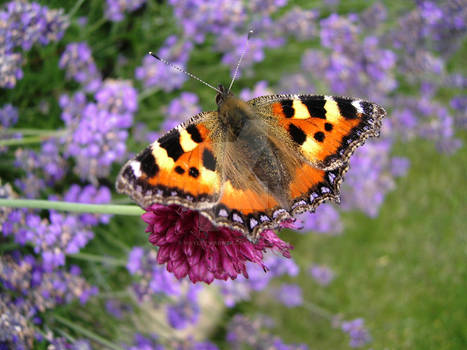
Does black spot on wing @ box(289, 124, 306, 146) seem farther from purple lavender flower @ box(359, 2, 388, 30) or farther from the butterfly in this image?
purple lavender flower @ box(359, 2, 388, 30)

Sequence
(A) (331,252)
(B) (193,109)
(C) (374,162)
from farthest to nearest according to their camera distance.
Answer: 1. (A) (331,252)
2. (C) (374,162)
3. (B) (193,109)

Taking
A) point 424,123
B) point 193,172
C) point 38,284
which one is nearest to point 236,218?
point 193,172

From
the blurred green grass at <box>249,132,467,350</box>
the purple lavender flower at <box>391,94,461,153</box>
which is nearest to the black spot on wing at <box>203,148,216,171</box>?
the purple lavender flower at <box>391,94,461,153</box>

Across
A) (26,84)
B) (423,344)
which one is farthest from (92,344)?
(423,344)

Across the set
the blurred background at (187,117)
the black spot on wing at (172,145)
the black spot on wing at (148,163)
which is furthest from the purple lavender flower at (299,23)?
the black spot on wing at (148,163)

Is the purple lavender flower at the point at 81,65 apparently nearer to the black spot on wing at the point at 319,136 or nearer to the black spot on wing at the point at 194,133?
the black spot on wing at the point at 194,133

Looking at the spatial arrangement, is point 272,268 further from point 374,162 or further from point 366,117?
point 366,117

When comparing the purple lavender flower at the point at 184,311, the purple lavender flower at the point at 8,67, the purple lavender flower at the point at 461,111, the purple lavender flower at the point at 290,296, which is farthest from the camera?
the purple lavender flower at the point at 461,111
